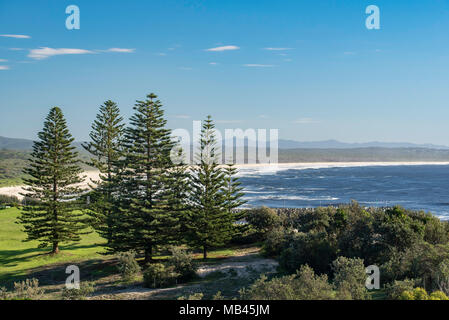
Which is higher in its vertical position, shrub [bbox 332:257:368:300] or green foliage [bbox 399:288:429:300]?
green foliage [bbox 399:288:429:300]

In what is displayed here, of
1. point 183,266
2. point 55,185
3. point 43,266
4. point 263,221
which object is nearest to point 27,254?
point 43,266

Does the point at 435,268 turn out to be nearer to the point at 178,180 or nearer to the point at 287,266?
the point at 287,266

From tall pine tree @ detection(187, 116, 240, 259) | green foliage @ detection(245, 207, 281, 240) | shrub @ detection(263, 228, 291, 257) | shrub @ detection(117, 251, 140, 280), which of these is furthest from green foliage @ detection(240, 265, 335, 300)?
green foliage @ detection(245, 207, 281, 240)

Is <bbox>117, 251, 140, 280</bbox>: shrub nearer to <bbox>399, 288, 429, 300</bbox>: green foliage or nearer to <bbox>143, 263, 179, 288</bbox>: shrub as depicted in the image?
<bbox>143, 263, 179, 288</bbox>: shrub

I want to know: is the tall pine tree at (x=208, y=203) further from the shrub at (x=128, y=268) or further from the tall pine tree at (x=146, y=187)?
the shrub at (x=128, y=268)

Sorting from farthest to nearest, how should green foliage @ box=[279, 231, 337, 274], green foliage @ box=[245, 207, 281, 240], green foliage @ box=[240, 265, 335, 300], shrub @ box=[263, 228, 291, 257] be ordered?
1. green foliage @ box=[245, 207, 281, 240]
2. shrub @ box=[263, 228, 291, 257]
3. green foliage @ box=[279, 231, 337, 274]
4. green foliage @ box=[240, 265, 335, 300]

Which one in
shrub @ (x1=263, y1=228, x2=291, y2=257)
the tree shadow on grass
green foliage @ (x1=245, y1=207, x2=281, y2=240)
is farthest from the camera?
Result: green foliage @ (x1=245, y1=207, x2=281, y2=240)

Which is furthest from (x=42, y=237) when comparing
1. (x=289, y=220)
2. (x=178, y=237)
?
(x=289, y=220)
